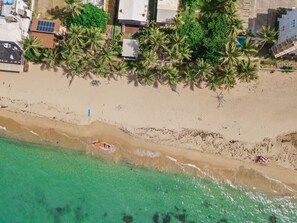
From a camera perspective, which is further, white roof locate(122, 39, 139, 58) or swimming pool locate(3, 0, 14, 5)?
white roof locate(122, 39, 139, 58)

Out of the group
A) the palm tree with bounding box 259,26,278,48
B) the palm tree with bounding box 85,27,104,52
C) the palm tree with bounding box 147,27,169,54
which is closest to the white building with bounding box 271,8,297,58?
the palm tree with bounding box 259,26,278,48

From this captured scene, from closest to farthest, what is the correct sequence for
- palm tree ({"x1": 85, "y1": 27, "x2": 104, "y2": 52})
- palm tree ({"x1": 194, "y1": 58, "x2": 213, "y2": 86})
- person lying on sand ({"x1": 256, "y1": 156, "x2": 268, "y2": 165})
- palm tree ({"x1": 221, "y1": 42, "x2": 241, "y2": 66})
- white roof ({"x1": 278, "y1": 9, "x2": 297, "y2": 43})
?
1. white roof ({"x1": 278, "y1": 9, "x2": 297, "y2": 43})
2. palm tree ({"x1": 221, "y1": 42, "x2": 241, "y2": 66})
3. palm tree ({"x1": 194, "y1": 58, "x2": 213, "y2": 86})
4. palm tree ({"x1": 85, "y1": 27, "x2": 104, "y2": 52})
5. person lying on sand ({"x1": 256, "y1": 156, "x2": 268, "y2": 165})

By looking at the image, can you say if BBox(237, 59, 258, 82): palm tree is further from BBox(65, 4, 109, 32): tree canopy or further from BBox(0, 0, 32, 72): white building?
BBox(0, 0, 32, 72): white building

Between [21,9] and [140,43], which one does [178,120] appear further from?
[21,9]

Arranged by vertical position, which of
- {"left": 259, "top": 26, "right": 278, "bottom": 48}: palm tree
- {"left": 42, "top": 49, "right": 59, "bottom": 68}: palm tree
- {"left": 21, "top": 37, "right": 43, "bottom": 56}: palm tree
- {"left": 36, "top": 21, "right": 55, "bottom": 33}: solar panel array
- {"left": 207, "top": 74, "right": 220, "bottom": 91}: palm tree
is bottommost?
{"left": 207, "top": 74, "right": 220, "bottom": 91}: palm tree

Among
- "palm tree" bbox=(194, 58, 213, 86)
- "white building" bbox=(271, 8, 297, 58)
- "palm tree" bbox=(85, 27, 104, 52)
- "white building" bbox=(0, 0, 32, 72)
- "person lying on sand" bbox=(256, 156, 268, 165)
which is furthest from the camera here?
"person lying on sand" bbox=(256, 156, 268, 165)

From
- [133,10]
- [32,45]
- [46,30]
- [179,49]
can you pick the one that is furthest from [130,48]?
[32,45]

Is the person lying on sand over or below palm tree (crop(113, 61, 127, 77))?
below

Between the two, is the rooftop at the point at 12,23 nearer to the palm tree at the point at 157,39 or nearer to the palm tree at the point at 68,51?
the palm tree at the point at 68,51
